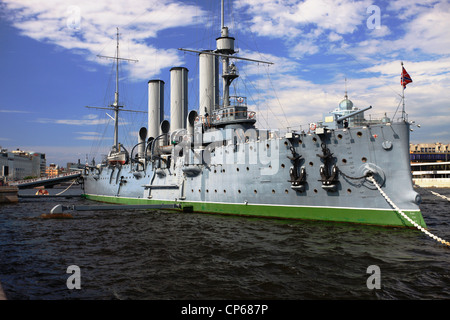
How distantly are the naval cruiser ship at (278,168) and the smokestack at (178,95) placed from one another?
22.6ft

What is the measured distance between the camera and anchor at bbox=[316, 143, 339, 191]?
17.2 meters

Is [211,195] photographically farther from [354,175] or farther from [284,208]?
[354,175]

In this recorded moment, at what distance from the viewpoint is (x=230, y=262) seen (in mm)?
11305

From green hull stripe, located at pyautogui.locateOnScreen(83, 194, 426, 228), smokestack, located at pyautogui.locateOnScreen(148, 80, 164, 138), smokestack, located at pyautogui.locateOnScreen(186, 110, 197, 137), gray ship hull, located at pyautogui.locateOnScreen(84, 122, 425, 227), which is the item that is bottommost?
green hull stripe, located at pyautogui.locateOnScreen(83, 194, 426, 228)

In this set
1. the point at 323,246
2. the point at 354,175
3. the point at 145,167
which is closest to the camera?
the point at 323,246

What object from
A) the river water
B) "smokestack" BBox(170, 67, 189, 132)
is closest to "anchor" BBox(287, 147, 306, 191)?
the river water

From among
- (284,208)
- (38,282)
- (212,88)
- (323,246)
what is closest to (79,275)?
(38,282)

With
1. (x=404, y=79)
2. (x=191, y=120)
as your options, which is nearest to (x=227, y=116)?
(x=191, y=120)

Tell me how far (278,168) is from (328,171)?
323 centimetres

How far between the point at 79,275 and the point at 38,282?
3.96ft

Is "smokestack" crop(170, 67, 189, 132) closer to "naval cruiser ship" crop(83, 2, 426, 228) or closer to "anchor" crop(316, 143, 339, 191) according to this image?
"naval cruiser ship" crop(83, 2, 426, 228)

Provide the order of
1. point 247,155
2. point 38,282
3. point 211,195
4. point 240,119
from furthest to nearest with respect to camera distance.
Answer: point 240,119
point 211,195
point 247,155
point 38,282

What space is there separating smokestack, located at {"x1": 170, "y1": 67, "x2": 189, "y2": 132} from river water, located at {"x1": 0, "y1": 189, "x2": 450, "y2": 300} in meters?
24.9
